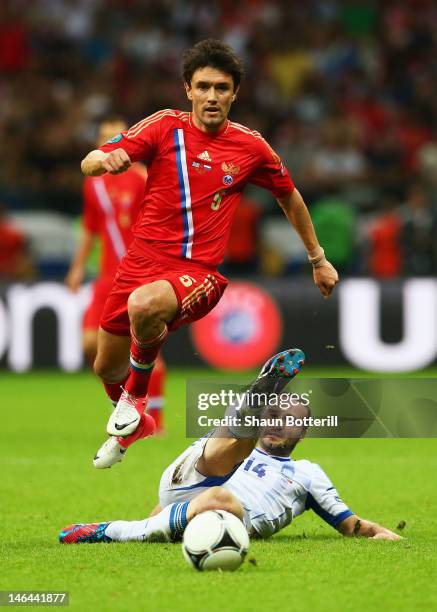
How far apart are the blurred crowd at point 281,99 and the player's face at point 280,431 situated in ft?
28.6

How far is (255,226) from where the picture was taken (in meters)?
15.9

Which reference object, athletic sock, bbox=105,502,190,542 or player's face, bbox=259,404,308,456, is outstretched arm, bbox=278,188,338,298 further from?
athletic sock, bbox=105,502,190,542

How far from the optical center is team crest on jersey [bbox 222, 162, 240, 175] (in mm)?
6547

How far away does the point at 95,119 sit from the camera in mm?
17516

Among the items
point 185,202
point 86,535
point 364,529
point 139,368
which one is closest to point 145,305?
point 139,368

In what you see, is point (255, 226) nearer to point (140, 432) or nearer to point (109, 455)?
point (140, 432)

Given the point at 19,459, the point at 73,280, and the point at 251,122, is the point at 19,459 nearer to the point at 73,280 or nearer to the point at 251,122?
the point at 73,280

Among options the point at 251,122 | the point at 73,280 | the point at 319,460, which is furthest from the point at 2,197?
the point at 319,460

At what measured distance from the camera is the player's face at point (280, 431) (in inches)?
240

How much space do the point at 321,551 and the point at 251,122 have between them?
11894mm

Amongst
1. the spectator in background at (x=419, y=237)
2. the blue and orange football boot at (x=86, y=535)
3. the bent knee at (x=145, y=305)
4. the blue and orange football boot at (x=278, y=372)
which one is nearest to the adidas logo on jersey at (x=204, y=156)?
the bent knee at (x=145, y=305)

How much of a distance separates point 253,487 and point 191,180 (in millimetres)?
1551

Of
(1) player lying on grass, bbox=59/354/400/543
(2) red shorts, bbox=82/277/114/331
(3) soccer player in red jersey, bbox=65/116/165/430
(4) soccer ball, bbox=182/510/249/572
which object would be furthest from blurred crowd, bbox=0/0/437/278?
(4) soccer ball, bbox=182/510/249/572

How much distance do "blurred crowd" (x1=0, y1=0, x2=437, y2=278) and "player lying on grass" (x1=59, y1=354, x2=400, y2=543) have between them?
884cm
